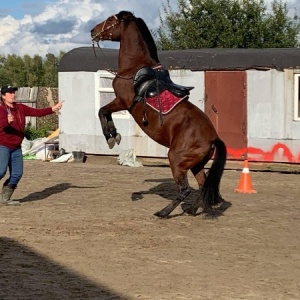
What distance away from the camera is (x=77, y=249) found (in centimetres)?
829

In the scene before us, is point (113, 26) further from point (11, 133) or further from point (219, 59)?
point (219, 59)

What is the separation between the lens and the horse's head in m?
10.9

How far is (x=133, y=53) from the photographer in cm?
1073

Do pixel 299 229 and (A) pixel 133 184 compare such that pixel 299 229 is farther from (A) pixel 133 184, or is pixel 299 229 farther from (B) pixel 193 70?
(B) pixel 193 70

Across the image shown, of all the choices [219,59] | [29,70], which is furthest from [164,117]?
[29,70]

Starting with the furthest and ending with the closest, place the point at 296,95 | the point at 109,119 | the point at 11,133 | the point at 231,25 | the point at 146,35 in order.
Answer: the point at 231,25, the point at 296,95, the point at 11,133, the point at 146,35, the point at 109,119

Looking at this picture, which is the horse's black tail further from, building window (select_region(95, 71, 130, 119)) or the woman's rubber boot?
building window (select_region(95, 71, 130, 119))

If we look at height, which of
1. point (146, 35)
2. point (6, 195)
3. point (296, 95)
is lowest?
point (6, 195)

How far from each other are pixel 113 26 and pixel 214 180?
268 cm

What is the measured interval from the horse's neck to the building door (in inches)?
286

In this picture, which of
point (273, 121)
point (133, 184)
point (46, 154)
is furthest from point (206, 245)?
point (46, 154)

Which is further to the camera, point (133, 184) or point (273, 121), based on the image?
point (273, 121)

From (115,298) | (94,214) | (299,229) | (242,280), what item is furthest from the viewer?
(94,214)

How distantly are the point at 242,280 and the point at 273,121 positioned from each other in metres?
11.0
